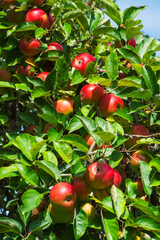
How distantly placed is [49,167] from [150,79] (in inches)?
27.2

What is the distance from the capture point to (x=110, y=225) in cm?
117

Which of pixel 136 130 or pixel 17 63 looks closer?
pixel 136 130

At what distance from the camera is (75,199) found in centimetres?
118

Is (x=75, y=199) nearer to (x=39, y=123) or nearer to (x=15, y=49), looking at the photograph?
(x=39, y=123)

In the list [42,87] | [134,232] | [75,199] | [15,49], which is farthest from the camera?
[15,49]

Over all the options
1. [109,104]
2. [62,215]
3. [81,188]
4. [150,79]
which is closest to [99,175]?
[81,188]

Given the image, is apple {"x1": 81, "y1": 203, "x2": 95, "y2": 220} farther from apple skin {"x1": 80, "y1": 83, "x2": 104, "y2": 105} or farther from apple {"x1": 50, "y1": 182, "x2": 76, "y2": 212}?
apple skin {"x1": 80, "y1": 83, "x2": 104, "y2": 105}

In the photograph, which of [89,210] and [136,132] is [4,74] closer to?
[136,132]

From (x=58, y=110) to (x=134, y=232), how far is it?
68 centimetres

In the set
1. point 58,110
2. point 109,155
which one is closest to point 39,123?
point 58,110

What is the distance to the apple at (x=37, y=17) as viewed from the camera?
5.61 ft

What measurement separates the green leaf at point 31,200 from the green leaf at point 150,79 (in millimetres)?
754

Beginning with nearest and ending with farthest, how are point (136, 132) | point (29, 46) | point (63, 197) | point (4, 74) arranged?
1. point (63, 197)
2. point (136, 132)
3. point (29, 46)
4. point (4, 74)

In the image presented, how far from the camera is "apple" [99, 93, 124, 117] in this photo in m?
1.43
